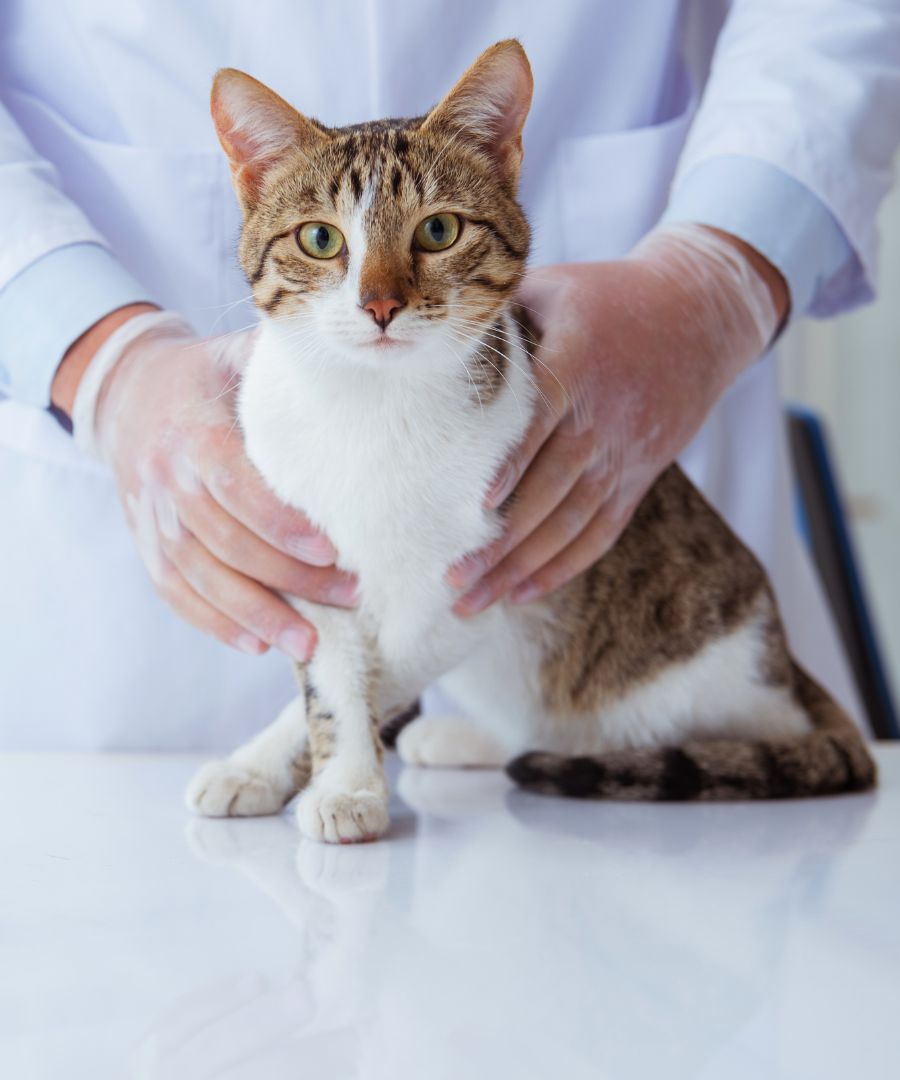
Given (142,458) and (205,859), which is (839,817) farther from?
(142,458)

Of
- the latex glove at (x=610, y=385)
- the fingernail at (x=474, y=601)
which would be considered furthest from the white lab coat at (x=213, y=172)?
the fingernail at (x=474, y=601)

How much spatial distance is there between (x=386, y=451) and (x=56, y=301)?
380 mm

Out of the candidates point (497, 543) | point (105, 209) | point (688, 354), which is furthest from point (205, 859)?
point (105, 209)

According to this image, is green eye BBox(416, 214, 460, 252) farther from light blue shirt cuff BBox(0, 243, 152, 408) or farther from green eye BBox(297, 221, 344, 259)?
light blue shirt cuff BBox(0, 243, 152, 408)

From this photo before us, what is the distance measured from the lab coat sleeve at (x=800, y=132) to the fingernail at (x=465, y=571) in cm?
43

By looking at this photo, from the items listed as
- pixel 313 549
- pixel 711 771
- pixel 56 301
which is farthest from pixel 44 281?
pixel 711 771

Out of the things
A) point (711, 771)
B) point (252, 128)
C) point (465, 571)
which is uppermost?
point (252, 128)

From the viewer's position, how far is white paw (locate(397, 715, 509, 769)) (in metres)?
1.23

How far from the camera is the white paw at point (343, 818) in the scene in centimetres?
83

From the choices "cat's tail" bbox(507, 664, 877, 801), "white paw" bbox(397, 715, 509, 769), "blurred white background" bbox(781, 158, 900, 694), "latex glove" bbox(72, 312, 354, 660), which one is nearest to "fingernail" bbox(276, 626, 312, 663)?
"latex glove" bbox(72, 312, 354, 660)

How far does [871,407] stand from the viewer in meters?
3.54

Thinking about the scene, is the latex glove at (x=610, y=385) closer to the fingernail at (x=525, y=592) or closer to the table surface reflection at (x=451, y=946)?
the fingernail at (x=525, y=592)

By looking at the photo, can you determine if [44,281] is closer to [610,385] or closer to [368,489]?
[368,489]

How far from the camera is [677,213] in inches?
42.9
